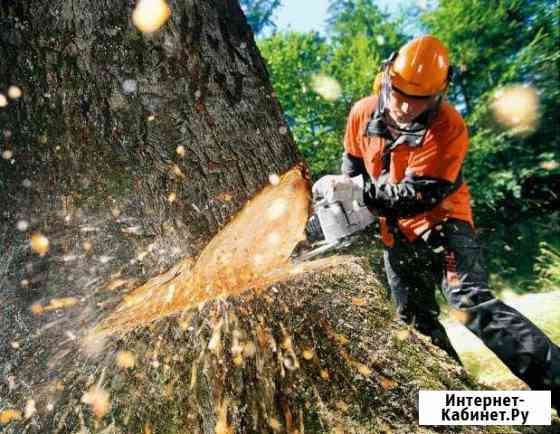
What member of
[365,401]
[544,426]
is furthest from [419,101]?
[544,426]

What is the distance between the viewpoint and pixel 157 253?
1.50 meters

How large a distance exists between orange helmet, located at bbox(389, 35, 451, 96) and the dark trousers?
77 centimetres

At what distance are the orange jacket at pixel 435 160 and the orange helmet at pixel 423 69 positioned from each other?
5.6 inches

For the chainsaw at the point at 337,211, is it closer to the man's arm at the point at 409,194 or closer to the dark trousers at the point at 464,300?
the man's arm at the point at 409,194

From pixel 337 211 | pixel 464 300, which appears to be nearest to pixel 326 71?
pixel 337 211

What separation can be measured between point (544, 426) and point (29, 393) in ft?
7.84

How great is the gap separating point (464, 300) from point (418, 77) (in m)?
1.25

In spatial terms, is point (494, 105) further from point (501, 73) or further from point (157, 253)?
point (157, 253)

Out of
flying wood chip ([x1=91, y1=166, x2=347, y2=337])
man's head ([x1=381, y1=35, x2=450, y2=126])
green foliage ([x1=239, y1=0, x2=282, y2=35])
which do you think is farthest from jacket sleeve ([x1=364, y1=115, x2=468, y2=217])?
green foliage ([x1=239, y1=0, x2=282, y2=35])

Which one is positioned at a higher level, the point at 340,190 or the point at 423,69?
the point at 423,69

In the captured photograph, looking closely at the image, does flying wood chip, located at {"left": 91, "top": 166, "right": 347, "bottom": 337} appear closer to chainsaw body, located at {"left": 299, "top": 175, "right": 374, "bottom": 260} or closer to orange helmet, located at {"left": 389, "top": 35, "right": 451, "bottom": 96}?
chainsaw body, located at {"left": 299, "top": 175, "right": 374, "bottom": 260}

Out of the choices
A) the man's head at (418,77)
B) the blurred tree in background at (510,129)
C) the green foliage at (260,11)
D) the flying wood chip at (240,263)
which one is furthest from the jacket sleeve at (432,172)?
the green foliage at (260,11)

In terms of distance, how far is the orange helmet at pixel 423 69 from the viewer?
2.02m

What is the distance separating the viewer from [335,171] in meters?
10.5
